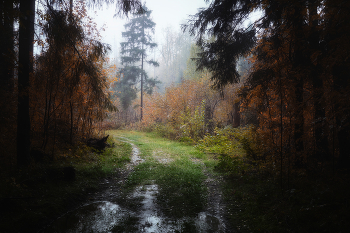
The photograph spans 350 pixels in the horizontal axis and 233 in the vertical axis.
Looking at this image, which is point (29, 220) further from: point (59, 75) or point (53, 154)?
point (59, 75)

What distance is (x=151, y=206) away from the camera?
4.74 m

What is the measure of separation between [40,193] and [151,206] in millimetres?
2751

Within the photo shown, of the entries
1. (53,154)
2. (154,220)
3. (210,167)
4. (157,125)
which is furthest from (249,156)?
(157,125)

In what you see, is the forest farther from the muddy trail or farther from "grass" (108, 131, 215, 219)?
"grass" (108, 131, 215, 219)

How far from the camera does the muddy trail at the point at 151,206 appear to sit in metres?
3.80

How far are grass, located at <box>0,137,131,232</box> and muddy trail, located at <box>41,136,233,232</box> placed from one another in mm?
288

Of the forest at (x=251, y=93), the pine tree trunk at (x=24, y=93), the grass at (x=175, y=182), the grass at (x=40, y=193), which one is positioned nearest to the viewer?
the grass at (x=40, y=193)

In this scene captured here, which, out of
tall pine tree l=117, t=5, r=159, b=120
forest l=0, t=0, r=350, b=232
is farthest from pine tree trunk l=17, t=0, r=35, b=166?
tall pine tree l=117, t=5, r=159, b=120

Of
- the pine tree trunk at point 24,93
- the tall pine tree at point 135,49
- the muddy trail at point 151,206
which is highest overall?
the tall pine tree at point 135,49

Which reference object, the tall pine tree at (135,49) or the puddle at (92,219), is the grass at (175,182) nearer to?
the puddle at (92,219)

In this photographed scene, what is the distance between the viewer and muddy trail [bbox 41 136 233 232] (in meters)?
3.80

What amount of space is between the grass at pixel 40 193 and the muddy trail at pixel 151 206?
0.29 meters

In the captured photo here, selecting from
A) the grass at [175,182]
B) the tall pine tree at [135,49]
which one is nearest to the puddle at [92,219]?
the grass at [175,182]

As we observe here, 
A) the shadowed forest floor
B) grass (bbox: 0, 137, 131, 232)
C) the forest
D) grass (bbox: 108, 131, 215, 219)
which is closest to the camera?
the shadowed forest floor
